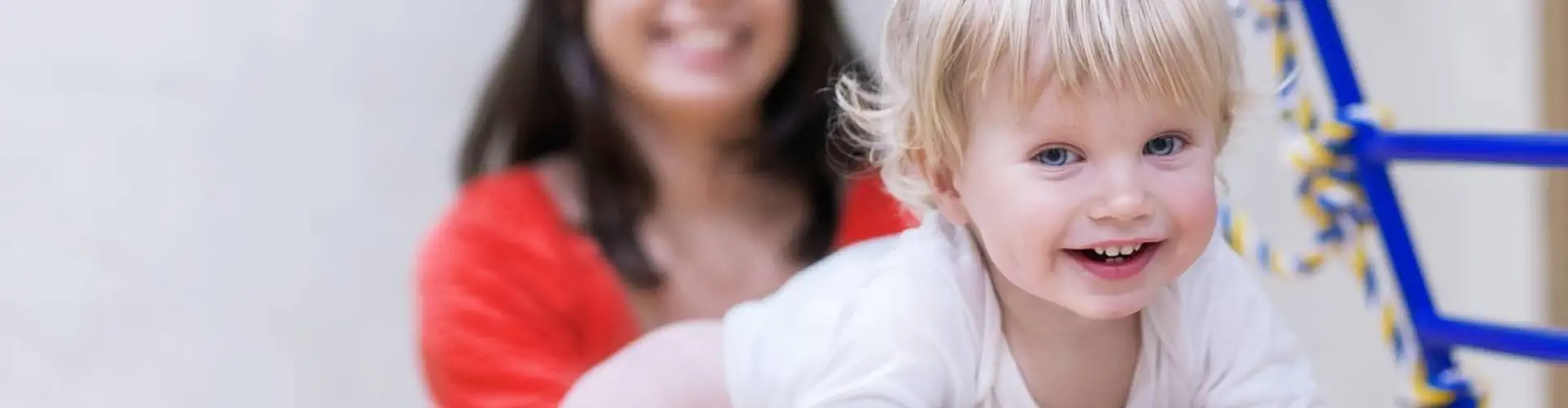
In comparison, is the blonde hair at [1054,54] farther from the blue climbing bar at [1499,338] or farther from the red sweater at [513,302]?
the red sweater at [513,302]

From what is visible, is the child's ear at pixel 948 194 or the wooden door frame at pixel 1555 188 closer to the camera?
the child's ear at pixel 948 194

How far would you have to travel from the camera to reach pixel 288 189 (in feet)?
3.51

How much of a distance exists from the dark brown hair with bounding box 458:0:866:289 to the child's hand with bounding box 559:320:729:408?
178 mm

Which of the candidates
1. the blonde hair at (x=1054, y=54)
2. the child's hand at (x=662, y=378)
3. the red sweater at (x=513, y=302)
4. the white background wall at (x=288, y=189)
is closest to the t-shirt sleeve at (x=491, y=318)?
the red sweater at (x=513, y=302)

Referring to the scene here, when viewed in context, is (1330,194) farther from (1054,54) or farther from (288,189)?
(288,189)

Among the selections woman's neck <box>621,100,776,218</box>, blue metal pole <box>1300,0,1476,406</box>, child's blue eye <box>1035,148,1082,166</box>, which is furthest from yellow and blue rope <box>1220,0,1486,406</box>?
woman's neck <box>621,100,776,218</box>

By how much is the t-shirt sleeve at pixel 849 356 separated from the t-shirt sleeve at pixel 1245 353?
112mm

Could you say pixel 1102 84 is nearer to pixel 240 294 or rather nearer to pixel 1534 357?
pixel 1534 357

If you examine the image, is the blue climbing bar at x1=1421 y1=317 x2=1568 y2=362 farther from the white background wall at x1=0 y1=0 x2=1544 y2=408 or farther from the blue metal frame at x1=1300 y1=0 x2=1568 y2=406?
the white background wall at x1=0 y1=0 x2=1544 y2=408

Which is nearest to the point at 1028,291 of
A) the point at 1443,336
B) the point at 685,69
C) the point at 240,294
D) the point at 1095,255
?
the point at 1095,255

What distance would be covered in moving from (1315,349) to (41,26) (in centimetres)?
98

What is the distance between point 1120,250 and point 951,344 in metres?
0.09

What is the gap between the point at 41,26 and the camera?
992mm

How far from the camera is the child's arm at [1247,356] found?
59 cm
